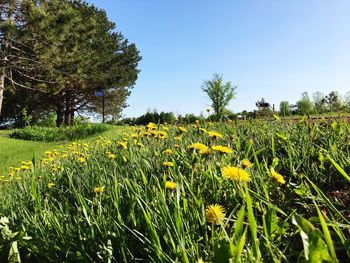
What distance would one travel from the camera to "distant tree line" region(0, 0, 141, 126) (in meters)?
12.4

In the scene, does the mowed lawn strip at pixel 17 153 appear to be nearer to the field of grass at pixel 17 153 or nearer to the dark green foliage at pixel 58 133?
the field of grass at pixel 17 153

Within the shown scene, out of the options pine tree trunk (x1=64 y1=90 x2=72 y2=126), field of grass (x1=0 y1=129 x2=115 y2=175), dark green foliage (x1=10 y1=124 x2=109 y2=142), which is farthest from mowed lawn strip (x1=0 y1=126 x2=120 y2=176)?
pine tree trunk (x1=64 y1=90 x2=72 y2=126)

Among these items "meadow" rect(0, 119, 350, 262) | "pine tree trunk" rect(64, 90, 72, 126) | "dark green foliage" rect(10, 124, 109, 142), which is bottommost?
"dark green foliage" rect(10, 124, 109, 142)

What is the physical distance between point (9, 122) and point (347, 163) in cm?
3255

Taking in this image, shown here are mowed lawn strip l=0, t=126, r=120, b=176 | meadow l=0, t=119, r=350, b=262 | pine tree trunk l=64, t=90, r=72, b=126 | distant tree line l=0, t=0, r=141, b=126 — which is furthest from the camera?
pine tree trunk l=64, t=90, r=72, b=126

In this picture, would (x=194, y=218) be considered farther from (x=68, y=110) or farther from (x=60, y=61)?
(x=68, y=110)

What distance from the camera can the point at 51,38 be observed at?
12.3m

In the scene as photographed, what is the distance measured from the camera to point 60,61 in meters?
14.9

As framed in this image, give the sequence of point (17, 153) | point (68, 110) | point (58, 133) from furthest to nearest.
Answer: point (68, 110), point (58, 133), point (17, 153)

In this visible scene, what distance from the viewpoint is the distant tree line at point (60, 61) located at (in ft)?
40.6

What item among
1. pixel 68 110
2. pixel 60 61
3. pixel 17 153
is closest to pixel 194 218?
pixel 17 153

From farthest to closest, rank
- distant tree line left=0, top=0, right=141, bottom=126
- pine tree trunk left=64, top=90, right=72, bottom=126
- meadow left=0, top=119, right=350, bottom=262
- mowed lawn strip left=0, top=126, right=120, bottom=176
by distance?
pine tree trunk left=64, top=90, right=72, bottom=126 → distant tree line left=0, top=0, right=141, bottom=126 → mowed lawn strip left=0, top=126, right=120, bottom=176 → meadow left=0, top=119, right=350, bottom=262

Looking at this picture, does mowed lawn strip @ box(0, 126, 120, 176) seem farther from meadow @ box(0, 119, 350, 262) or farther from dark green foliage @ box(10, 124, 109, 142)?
meadow @ box(0, 119, 350, 262)

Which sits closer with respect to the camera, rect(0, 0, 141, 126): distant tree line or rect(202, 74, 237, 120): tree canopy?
rect(0, 0, 141, 126): distant tree line
